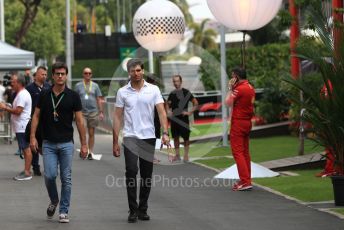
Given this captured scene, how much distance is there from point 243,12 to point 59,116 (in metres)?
4.96

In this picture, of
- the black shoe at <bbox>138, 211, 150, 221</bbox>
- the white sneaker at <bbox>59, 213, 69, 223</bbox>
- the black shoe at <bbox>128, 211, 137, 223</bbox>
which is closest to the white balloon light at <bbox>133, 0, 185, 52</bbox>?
the black shoe at <bbox>138, 211, 150, 221</bbox>

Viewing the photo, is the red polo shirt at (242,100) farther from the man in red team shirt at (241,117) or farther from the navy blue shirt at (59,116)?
the navy blue shirt at (59,116)

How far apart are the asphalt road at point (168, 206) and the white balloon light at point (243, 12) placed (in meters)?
2.74

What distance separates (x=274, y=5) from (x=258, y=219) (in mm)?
5218

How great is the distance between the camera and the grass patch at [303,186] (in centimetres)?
1308

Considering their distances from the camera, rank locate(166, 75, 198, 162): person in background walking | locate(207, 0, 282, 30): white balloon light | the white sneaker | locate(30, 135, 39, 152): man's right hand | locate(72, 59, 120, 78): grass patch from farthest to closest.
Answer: locate(72, 59, 120, 78): grass patch, locate(166, 75, 198, 162): person in background walking, locate(207, 0, 282, 30): white balloon light, locate(30, 135, 39, 152): man's right hand, the white sneaker

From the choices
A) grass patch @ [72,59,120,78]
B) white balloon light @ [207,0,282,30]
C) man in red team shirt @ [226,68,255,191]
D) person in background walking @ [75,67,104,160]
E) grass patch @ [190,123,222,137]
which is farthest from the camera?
grass patch @ [72,59,120,78]

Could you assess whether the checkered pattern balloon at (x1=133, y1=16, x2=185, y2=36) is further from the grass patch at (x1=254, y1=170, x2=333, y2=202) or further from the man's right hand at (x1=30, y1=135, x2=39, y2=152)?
the man's right hand at (x1=30, y1=135, x2=39, y2=152)

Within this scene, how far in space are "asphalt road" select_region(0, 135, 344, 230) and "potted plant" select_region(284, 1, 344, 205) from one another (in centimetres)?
97

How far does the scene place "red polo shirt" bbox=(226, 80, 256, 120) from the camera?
14.2 metres

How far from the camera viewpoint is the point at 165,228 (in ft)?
34.4

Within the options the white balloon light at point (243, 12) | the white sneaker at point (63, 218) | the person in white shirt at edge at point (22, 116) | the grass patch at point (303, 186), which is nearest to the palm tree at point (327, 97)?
the grass patch at point (303, 186)

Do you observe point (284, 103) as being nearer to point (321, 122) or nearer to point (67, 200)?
point (321, 122)

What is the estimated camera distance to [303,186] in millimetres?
14211
